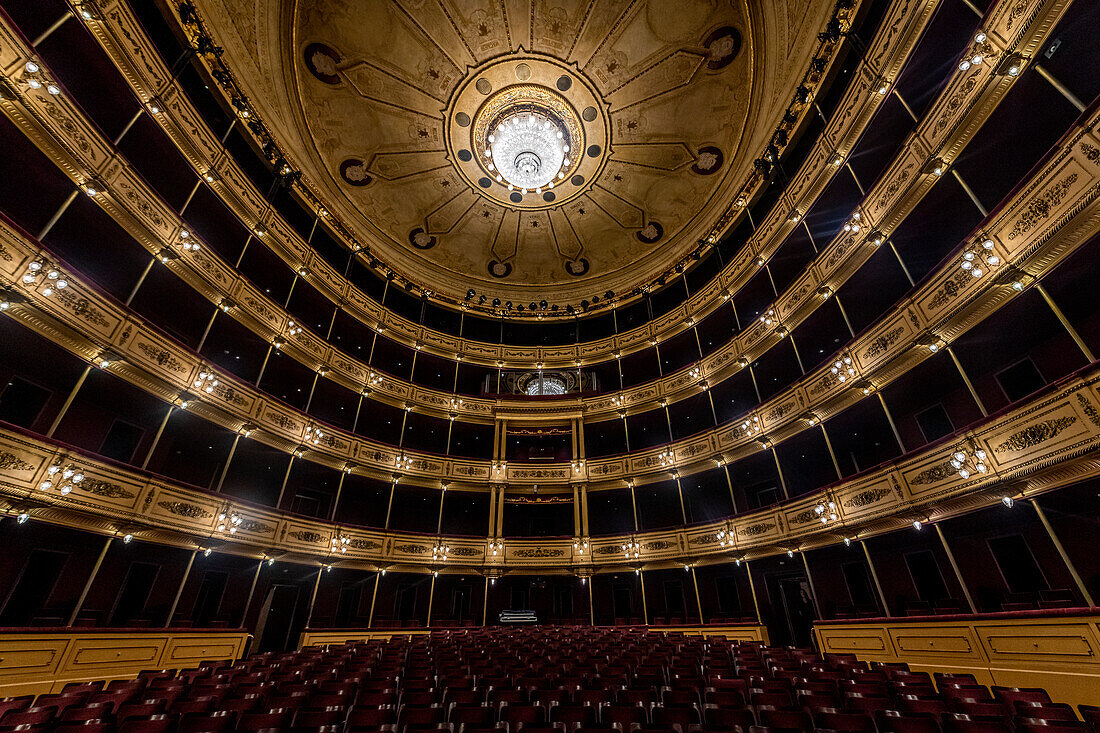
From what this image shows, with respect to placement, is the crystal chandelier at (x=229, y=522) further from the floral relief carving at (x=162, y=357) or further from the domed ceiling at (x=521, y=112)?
the domed ceiling at (x=521, y=112)

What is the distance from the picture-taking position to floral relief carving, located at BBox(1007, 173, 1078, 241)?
6.80m

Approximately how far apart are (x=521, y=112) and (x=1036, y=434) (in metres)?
19.1

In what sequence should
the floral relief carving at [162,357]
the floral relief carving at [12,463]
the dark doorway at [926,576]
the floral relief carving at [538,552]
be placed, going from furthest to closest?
1. the floral relief carving at [538,552]
2. the dark doorway at [926,576]
3. the floral relief carving at [162,357]
4. the floral relief carving at [12,463]

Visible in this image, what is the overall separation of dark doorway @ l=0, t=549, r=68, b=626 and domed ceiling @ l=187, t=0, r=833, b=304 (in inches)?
568

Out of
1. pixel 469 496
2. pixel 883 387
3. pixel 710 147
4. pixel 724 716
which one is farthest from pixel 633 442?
pixel 724 716

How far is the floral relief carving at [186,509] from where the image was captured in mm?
10328

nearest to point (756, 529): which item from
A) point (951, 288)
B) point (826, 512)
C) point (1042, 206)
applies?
point (826, 512)

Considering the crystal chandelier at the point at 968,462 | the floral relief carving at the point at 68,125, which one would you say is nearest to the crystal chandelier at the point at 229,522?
the floral relief carving at the point at 68,125

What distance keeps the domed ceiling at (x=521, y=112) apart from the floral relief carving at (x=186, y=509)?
1322cm

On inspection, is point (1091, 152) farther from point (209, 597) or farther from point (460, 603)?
point (209, 597)

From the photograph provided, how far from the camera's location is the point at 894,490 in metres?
9.69

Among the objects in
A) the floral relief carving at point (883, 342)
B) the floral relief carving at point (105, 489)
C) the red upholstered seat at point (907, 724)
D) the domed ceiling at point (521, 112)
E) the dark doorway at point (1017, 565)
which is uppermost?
the domed ceiling at point (521, 112)

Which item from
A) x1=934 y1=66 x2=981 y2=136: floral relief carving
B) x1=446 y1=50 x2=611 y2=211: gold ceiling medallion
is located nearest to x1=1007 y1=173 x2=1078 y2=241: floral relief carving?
x1=934 y1=66 x2=981 y2=136: floral relief carving

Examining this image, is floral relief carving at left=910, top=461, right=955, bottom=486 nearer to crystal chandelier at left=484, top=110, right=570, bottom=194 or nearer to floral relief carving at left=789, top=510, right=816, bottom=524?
floral relief carving at left=789, top=510, right=816, bottom=524
